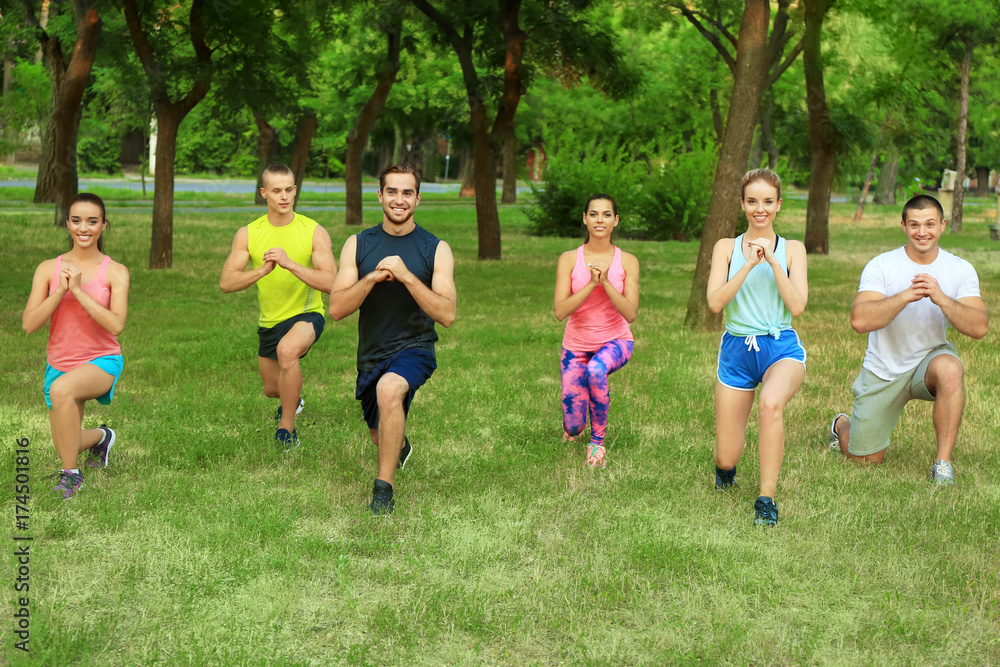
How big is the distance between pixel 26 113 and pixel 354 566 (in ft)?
107

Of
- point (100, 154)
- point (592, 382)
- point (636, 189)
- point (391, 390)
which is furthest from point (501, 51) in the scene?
point (100, 154)

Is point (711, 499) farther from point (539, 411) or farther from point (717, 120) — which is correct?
point (717, 120)

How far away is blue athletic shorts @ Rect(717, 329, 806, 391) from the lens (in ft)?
19.5

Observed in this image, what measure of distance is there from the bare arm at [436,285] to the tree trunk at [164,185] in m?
11.6

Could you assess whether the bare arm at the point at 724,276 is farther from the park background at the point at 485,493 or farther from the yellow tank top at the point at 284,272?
the yellow tank top at the point at 284,272

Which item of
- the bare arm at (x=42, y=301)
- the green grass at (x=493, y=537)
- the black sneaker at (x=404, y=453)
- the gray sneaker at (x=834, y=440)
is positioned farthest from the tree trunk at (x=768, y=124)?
the bare arm at (x=42, y=301)

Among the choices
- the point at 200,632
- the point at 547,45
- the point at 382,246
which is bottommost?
the point at 200,632

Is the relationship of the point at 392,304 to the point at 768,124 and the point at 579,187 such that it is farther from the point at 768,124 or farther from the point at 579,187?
the point at 768,124

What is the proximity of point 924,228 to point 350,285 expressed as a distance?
3.43 m

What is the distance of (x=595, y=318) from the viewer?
275 inches

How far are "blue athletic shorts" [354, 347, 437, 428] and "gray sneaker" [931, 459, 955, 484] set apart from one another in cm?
319

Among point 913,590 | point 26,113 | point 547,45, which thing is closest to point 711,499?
point 913,590

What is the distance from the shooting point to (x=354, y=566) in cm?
506

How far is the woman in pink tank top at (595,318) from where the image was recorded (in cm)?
676
